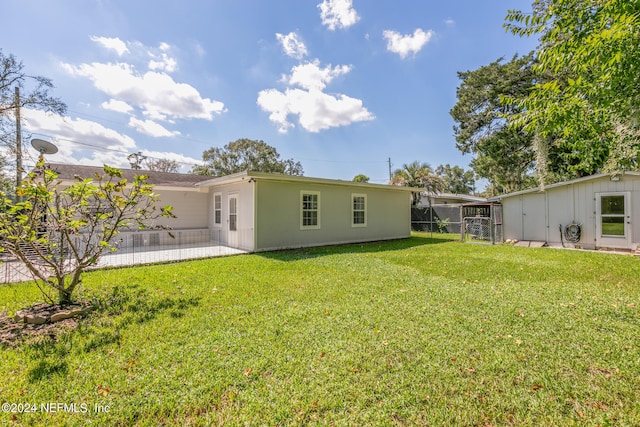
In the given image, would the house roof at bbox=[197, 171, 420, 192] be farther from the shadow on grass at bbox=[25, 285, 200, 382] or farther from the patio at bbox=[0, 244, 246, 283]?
the shadow on grass at bbox=[25, 285, 200, 382]

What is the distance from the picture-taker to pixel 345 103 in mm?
18422

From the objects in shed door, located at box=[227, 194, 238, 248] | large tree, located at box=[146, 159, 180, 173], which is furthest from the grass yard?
large tree, located at box=[146, 159, 180, 173]

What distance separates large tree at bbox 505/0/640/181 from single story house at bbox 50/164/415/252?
680 cm

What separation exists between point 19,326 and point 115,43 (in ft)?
33.3

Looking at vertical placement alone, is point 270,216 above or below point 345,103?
below

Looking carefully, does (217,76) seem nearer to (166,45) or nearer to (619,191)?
(166,45)

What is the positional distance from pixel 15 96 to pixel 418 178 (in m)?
20.7

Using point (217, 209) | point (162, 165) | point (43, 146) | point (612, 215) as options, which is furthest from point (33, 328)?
point (162, 165)

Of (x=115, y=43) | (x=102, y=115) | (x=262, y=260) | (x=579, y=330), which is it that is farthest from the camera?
(x=102, y=115)

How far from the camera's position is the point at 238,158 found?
108 feet

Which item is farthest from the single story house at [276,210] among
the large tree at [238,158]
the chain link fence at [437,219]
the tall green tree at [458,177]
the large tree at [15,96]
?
the tall green tree at [458,177]

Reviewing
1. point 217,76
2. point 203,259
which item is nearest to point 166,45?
point 217,76

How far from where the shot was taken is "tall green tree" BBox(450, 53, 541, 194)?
14148mm

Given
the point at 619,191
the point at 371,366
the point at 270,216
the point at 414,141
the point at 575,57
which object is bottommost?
the point at 371,366
